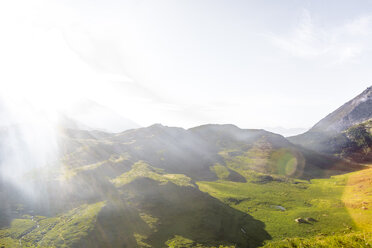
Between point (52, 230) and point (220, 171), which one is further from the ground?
point (220, 171)

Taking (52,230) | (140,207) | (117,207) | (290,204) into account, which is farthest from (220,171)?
(52,230)

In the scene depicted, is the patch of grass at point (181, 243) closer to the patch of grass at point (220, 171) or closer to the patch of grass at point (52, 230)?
the patch of grass at point (52, 230)

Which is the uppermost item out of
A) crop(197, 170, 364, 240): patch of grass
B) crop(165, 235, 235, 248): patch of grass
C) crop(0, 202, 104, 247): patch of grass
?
crop(0, 202, 104, 247): patch of grass

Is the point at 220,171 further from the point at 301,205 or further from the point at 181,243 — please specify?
the point at 181,243

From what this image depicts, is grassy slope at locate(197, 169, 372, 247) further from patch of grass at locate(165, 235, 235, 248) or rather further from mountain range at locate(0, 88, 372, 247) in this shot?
patch of grass at locate(165, 235, 235, 248)

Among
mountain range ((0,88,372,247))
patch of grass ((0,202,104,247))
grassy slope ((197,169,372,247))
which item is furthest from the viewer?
grassy slope ((197,169,372,247))

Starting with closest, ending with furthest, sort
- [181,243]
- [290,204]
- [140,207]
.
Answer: [181,243], [140,207], [290,204]

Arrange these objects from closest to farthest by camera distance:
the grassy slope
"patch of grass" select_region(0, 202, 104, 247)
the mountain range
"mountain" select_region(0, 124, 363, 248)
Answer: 1. "patch of grass" select_region(0, 202, 104, 247)
2. "mountain" select_region(0, 124, 363, 248)
3. the mountain range
4. the grassy slope

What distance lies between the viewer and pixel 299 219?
60562 mm

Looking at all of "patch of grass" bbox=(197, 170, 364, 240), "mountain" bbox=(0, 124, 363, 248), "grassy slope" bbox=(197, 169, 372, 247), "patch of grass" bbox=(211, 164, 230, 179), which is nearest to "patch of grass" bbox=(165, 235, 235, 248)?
"mountain" bbox=(0, 124, 363, 248)

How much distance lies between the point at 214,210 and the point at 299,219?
2813 centimetres

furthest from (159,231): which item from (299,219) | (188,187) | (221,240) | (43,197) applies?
(43,197)

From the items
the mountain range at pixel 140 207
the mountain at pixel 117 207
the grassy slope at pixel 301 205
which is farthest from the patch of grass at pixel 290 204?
the mountain at pixel 117 207

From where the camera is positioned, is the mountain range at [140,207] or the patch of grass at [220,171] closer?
the mountain range at [140,207]
